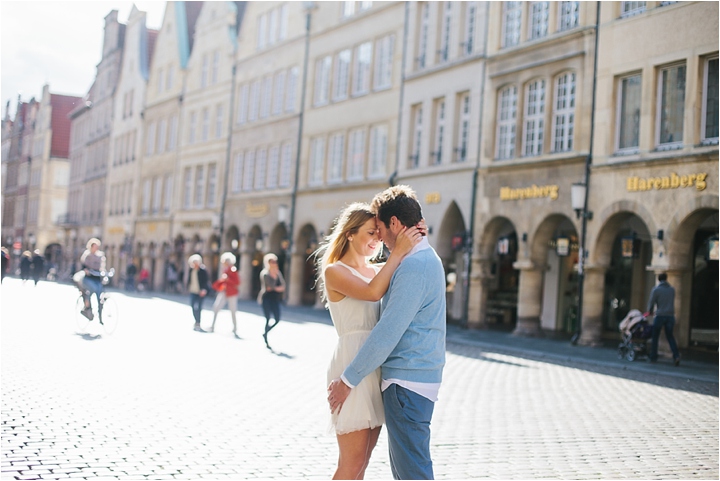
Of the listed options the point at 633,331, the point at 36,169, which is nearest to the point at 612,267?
the point at 633,331

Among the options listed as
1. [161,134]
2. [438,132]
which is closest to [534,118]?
[438,132]

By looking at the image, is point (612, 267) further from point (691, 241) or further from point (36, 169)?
point (36, 169)

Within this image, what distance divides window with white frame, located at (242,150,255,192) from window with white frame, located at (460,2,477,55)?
17.0 m

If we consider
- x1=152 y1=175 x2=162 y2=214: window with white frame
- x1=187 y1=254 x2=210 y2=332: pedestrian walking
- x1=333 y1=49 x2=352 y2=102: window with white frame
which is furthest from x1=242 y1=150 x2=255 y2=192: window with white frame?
x1=187 y1=254 x2=210 y2=332: pedestrian walking

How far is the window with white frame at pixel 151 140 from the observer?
194 feet

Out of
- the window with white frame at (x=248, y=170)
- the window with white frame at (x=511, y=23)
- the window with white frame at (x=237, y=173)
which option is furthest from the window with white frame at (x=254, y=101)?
the window with white frame at (x=511, y=23)

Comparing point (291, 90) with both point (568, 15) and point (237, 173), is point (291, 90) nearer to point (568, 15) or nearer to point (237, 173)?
point (237, 173)

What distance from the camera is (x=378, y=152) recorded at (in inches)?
1444

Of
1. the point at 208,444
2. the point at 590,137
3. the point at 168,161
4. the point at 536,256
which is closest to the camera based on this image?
the point at 208,444

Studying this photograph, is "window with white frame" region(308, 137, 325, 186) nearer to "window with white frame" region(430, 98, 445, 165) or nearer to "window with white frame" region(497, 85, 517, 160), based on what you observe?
"window with white frame" region(430, 98, 445, 165)

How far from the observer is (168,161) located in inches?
2215

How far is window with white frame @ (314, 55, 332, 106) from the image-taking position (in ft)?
133

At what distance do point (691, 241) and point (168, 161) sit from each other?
127ft

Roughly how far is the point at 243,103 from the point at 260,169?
4.41 meters
